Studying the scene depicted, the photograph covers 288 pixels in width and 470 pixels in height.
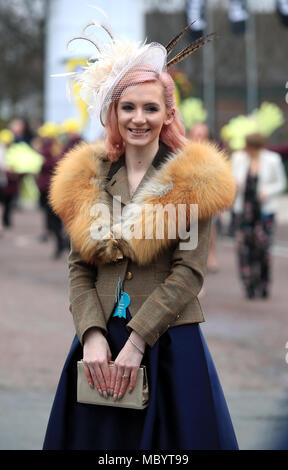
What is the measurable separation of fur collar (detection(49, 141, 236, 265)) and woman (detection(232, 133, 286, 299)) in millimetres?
5724

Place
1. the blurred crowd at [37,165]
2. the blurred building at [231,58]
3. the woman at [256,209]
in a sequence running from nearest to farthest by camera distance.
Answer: the woman at [256,209] → the blurred crowd at [37,165] → the blurred building at [231,58]

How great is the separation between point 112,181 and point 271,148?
6.33 metres

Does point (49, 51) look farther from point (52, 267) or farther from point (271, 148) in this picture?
point (271, 148)

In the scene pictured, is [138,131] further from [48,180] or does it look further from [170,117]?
[48,180]

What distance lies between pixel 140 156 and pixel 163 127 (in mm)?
152

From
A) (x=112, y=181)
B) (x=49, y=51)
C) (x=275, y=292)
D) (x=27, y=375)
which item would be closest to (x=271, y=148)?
(x=275, y=292)

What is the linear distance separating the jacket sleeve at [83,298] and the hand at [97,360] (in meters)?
0.03

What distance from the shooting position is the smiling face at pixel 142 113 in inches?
115

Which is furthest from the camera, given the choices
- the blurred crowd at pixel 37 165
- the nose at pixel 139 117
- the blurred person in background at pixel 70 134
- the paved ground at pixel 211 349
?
the blurred crowd at pixel 37 165

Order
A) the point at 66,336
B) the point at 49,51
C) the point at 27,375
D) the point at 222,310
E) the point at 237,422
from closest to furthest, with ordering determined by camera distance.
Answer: the point at 237,422 < the point at 27,375 < the point at 66,336 < the point at 222,310 < the point at 49,51

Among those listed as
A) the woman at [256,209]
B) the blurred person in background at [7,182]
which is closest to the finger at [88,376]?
the woman at [256,209]

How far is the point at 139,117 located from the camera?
Answer: 9.55 feet

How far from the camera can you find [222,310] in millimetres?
8180

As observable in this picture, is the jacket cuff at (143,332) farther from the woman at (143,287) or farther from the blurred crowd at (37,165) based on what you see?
the blurred crowd at (37,165)
